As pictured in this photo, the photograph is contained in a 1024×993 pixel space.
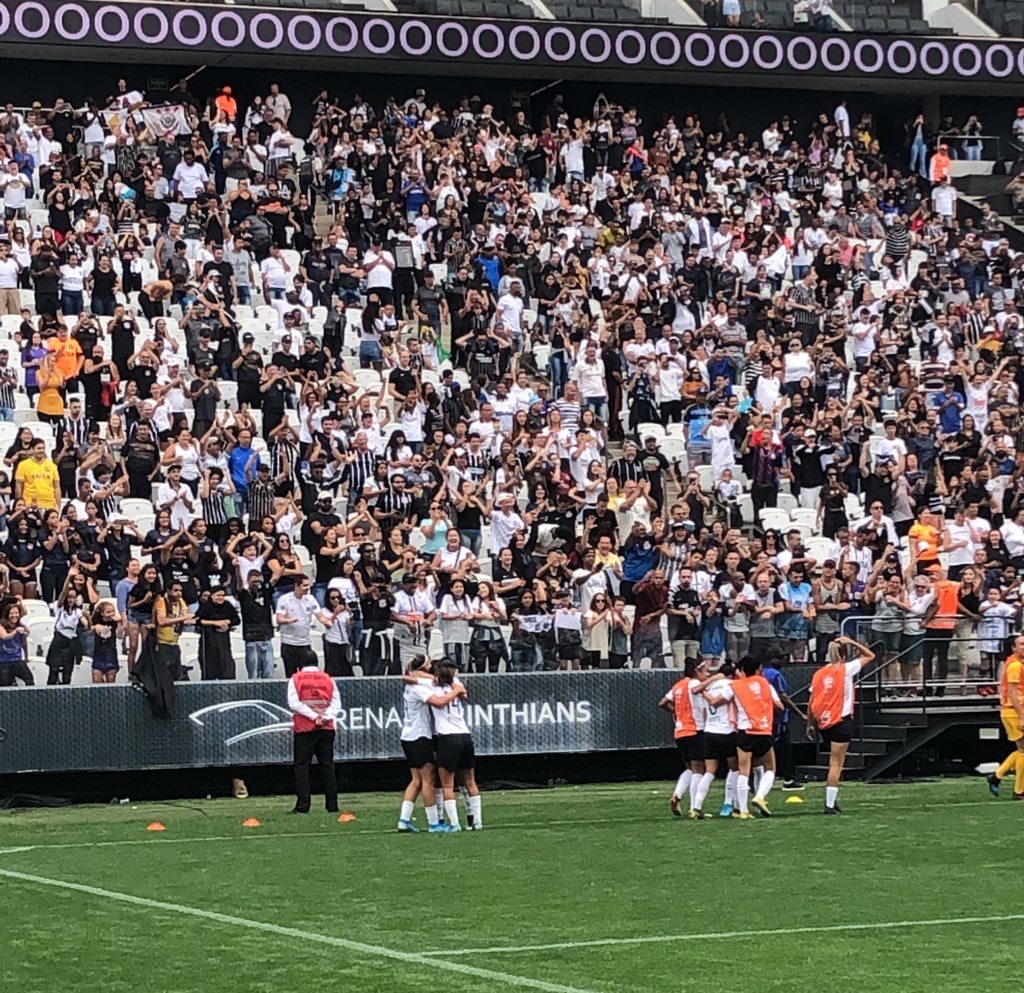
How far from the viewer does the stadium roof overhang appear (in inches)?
1565

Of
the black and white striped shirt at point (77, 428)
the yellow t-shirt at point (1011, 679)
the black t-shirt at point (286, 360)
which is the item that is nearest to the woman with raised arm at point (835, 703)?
the yellow t-shirt at point (1011, 679)

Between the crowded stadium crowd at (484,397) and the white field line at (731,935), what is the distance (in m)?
12.3

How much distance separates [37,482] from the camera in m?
27.2

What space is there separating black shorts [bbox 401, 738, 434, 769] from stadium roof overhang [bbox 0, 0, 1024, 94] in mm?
21638

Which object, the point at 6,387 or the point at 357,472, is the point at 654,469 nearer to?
the point at 357,472

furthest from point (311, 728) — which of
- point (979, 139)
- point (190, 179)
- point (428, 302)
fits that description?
point (979, 139)

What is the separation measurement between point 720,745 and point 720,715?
276mm

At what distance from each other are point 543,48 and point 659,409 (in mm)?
11309

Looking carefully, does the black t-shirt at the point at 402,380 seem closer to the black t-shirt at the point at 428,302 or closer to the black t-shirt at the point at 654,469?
the black t-shirt at the point at 428,302

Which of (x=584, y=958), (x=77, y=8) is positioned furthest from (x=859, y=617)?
(x=77, y=8)

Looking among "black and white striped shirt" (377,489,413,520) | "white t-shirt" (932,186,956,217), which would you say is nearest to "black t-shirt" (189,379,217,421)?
"black and white striped shirt" (377,489,413,520)

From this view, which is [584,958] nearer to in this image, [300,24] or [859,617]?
[859,617]

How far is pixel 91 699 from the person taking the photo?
25.3 meters

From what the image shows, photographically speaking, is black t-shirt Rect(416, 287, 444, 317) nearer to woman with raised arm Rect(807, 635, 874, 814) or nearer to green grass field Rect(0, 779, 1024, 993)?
woman with raised arm Rect(807, 635, 874, 814)
